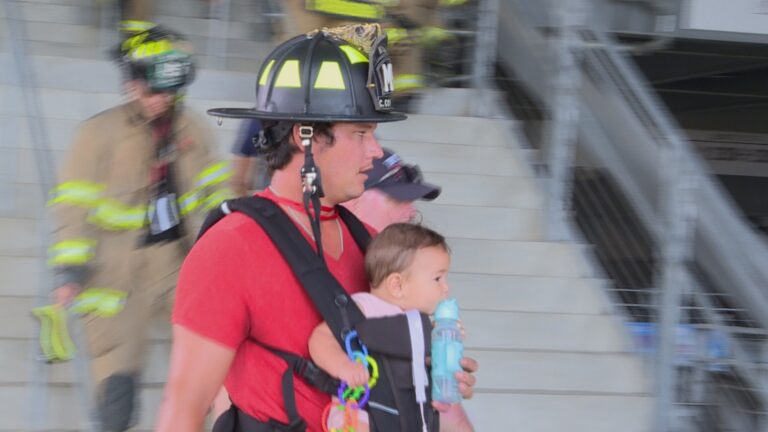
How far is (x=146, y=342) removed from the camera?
420 cm

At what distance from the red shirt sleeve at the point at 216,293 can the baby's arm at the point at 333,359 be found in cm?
13

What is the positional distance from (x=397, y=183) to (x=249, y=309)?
4.42 feet

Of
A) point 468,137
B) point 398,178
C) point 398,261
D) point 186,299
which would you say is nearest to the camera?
point 186,299

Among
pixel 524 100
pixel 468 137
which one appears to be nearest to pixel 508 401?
pixel 468 137

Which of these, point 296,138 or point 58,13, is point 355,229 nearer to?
point 296,138

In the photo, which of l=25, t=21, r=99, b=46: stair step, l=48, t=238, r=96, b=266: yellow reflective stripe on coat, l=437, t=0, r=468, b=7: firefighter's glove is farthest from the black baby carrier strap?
l=25, t=21, r=99, b=46: stair step

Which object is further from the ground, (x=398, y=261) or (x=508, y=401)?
(x=398, y=261)

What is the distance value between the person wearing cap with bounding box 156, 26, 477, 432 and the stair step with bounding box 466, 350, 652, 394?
2.74 m

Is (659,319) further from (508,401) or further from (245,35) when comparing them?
(245,35)

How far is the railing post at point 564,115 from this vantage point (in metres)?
5.51

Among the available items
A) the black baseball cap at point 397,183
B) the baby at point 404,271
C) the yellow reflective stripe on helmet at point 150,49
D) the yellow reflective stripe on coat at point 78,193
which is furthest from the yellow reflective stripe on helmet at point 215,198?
the baby at point 404,271

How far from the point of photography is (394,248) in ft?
7.14

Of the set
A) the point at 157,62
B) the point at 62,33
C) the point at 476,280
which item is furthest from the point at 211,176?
the point at 62,33

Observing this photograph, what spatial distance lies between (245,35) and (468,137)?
2.36 meters
